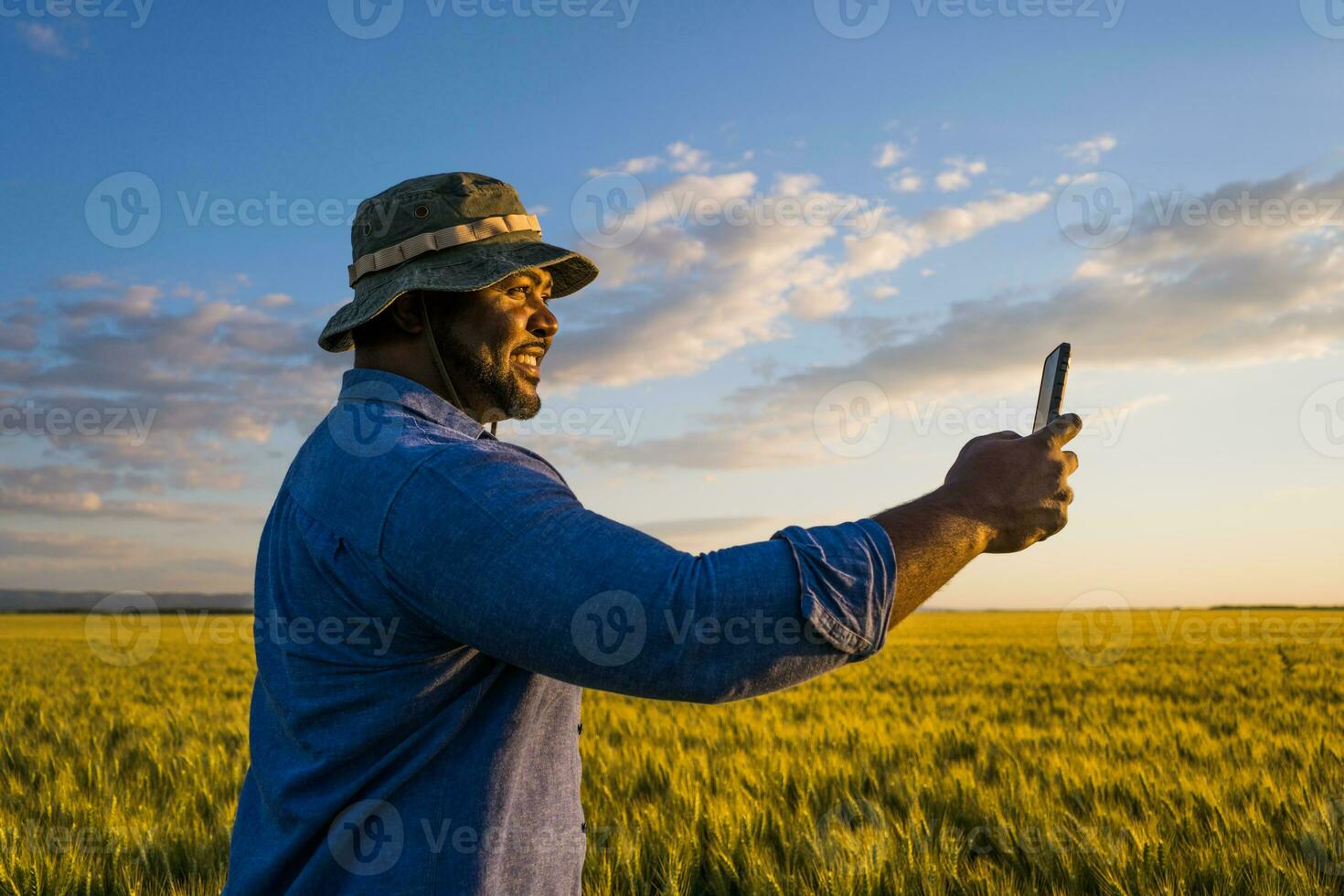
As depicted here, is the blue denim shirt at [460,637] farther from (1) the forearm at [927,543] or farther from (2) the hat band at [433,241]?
(2) the hat band at [433,241]

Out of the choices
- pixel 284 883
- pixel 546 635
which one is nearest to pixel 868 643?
pixel 546 635

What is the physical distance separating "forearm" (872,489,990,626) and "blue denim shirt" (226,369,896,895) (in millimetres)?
37

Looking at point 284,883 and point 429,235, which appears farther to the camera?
point 429,235

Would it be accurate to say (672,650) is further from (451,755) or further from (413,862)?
(413,862)

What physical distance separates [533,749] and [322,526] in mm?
558

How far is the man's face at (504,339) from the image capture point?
2.10m

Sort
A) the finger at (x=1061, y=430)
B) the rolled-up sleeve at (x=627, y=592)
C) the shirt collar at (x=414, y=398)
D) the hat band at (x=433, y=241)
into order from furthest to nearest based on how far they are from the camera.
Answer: the hat band at (x=433, y=241), the shirt collar at (x=414, y=398), the finger at (x=1061, y=430), the rolled-up sleeve at (x=627, y=592)

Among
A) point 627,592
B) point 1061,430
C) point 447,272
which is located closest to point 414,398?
point 447,272

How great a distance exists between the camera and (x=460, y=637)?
150cm

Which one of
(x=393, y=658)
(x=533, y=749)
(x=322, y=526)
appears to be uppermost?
(x=322, y=526)

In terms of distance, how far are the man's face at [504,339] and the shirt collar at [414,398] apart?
0.14 m

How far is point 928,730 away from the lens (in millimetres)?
7496

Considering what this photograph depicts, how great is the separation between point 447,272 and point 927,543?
1151 mm

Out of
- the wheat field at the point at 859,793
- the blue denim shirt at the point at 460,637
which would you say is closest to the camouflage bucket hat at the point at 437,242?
the blue denim shirt at the point at 460,637
